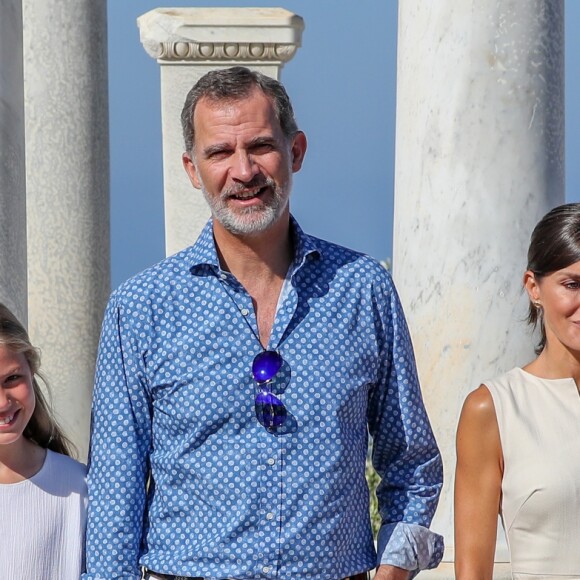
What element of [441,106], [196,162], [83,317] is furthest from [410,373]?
[83,317]

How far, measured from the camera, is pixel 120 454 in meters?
22.3

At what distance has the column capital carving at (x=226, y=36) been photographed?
63031 mm

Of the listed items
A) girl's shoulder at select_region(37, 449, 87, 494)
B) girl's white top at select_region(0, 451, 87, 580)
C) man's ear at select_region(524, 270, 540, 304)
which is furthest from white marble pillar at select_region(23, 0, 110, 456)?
man's ear at select_region(524, 270, 540, 304)

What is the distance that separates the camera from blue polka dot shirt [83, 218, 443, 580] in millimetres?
21734

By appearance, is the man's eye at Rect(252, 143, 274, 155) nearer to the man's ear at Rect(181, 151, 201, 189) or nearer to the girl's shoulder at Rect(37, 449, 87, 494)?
the man's ear at Rect(181, 151, 201, 189)

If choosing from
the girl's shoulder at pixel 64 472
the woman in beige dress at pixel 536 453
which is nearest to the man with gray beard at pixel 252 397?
the girl's shoulder at pixel 64 472

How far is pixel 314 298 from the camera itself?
74.7 feet

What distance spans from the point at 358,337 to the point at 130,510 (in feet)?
14.6

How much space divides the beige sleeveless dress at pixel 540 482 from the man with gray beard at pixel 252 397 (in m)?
2.11

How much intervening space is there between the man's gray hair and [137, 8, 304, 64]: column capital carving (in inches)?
1590

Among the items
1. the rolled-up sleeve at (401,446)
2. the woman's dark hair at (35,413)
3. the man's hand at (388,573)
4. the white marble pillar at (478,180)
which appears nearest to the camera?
the man's hand at (388,573)

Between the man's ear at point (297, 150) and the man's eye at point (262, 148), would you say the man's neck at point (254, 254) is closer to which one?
the man's ear at point (297, 150)

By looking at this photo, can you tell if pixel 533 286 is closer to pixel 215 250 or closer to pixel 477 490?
pixel 477 490

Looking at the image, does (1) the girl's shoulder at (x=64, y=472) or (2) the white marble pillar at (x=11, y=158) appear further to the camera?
(2) the white marble pillar at (x=11, y=158)
